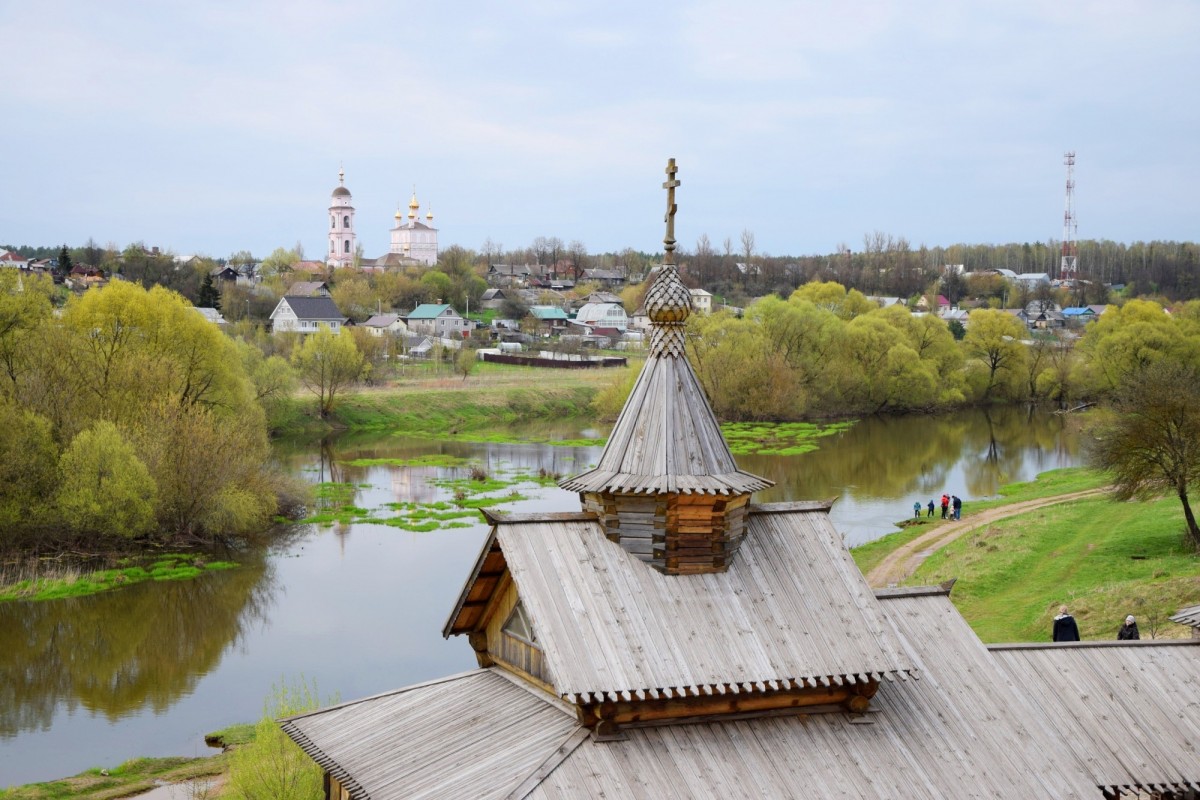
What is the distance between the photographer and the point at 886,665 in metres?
10.3

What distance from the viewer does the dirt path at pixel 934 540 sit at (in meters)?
30.3

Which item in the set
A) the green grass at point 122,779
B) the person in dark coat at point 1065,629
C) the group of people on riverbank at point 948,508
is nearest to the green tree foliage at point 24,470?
the green grass at point 122,779

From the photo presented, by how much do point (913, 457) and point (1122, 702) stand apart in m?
45.8

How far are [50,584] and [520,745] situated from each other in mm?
25928

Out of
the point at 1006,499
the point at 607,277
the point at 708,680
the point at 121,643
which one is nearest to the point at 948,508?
the point at 1006,499

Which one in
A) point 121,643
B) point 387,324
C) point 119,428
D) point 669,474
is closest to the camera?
point 669,474

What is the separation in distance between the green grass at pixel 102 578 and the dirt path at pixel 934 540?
1969 cm

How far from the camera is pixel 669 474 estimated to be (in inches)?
440

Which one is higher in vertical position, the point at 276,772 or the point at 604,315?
the point at 604,315

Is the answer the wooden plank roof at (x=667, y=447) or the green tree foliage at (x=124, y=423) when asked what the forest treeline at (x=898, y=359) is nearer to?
the green tree foliage at (x=124, y=423)

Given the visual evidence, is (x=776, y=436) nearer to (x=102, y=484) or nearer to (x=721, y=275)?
(x=102, y=484)

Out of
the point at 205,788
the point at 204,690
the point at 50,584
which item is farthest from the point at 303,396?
the point at 205,788

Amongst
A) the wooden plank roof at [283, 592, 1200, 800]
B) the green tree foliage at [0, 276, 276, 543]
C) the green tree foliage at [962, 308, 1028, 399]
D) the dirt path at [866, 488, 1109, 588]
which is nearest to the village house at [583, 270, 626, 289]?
the green tree foliage at [962, 308, 1028, 399]

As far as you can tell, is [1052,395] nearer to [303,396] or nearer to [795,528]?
[303,396]
